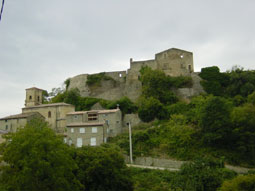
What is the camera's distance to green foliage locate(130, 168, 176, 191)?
79.4ft

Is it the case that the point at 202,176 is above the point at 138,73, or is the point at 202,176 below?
below

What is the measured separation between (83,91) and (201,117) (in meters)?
27.2

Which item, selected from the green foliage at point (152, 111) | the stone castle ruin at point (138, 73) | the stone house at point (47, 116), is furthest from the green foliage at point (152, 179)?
A: the stone castle ruin at point (138, 73)

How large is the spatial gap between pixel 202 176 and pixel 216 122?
7.04m

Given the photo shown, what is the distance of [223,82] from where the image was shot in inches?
1738

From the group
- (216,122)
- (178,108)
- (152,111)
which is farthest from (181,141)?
(152,111)

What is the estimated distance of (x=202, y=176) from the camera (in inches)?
963

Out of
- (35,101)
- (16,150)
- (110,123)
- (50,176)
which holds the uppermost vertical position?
(35,101)

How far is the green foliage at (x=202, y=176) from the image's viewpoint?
24.0m

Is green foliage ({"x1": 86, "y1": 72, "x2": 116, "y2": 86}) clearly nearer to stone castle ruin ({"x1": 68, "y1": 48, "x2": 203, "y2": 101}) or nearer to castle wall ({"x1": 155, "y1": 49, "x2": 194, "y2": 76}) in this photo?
stone castle ruin ({"x1": 68, "y1": 48, "x2": 203, "y2": 101})

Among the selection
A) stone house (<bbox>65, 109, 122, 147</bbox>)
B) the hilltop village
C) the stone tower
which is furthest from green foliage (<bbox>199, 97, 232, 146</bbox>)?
the stone tower

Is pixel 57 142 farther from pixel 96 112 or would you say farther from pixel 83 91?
pixel 83 91

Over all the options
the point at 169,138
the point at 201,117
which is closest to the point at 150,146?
the point at 169,138

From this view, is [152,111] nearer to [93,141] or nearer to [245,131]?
[93,141]
